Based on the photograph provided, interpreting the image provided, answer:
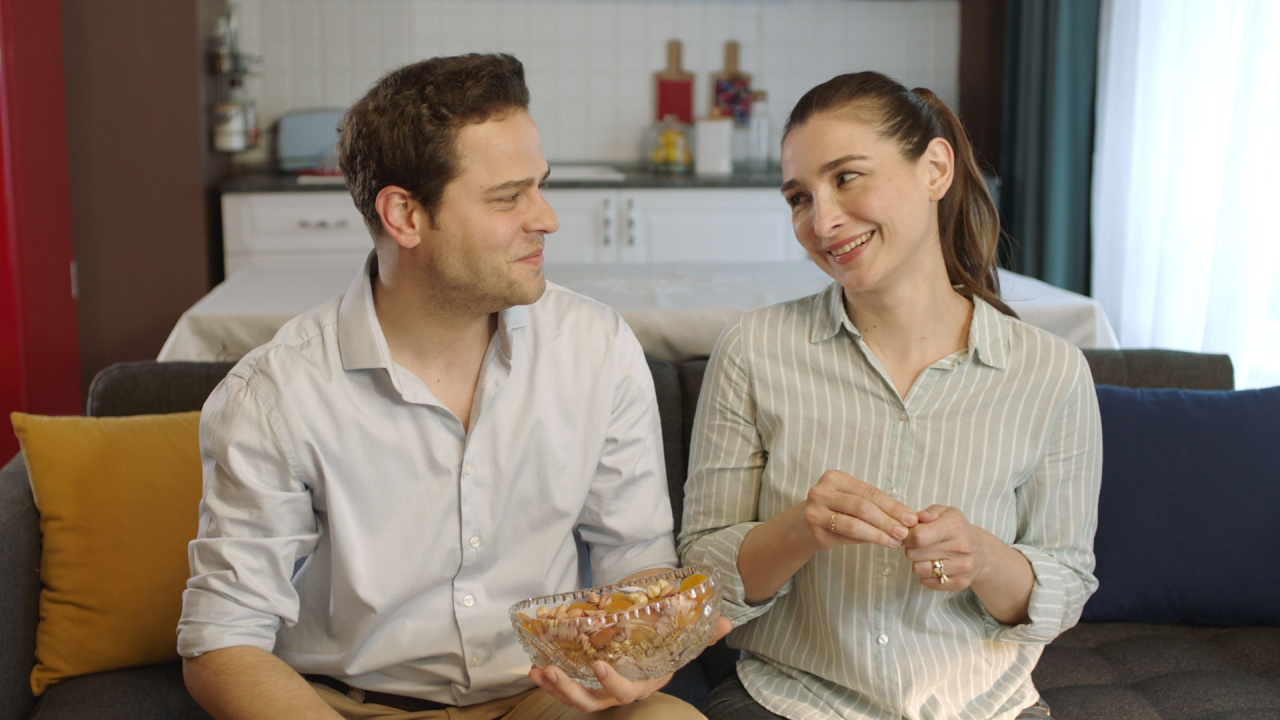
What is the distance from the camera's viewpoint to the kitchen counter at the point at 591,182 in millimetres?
3826

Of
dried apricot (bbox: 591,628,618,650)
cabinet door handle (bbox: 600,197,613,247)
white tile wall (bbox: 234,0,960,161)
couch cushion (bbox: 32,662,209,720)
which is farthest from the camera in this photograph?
white tile wall (bbox: 234,0,960,161)

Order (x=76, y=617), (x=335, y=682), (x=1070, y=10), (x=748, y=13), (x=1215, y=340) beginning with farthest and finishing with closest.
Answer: (x=748, y=13)
(x=1070, y=10)
(x=1215, y=340)
(x=76, y=617)
(x=335, y=682)

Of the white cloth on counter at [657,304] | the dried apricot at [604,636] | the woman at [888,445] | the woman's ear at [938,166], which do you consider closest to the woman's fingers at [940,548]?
the woman at [888,445]

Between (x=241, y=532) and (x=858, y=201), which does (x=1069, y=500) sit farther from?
(x=241, y=532)

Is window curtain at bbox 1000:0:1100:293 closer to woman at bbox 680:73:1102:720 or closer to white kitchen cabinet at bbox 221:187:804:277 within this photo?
white kitchen cabinet at bbox 221:187:804:277

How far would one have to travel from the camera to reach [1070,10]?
365 centimetres

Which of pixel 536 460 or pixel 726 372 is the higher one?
pixel 726 372

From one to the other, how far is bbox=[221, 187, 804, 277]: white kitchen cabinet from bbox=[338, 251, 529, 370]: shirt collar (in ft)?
8.21

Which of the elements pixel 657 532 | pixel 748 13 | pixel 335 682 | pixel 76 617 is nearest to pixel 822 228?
pixel 657 532

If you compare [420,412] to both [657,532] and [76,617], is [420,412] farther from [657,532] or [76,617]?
[76,617]

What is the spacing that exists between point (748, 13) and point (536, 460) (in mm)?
3530

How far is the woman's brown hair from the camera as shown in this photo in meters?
1.34

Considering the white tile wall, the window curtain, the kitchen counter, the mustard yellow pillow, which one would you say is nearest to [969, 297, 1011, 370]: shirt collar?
the mustard yellow pillow

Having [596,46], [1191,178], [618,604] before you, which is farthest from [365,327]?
[596,46]
